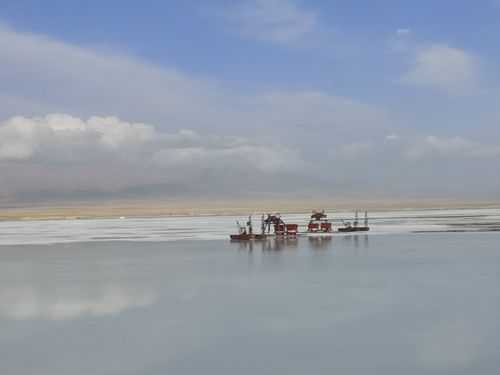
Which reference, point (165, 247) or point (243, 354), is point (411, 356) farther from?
point (165, 247)

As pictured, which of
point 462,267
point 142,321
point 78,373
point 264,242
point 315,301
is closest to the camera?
point 78,373

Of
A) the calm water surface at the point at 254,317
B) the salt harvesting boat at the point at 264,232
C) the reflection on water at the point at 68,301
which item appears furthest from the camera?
the salt harvesting boat at the point at 264,232

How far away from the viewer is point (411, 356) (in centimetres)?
752

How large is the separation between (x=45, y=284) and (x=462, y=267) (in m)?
9.22

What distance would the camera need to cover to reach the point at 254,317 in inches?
388

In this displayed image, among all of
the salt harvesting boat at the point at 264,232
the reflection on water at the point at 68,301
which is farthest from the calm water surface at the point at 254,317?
the salt harvesting boat at the point at 264,232

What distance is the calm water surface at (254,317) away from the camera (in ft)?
24.3

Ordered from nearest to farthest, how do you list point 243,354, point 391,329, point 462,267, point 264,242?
point 243,354, point 391,329, point 462,267, point 264,242

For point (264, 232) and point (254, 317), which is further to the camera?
point (264, 232)

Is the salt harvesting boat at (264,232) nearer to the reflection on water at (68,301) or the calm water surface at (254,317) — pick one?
the calm water surface at (254,317)

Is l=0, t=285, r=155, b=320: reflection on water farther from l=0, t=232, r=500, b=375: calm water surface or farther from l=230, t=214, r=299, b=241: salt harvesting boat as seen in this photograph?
l=230, t=214, r=299, b=241: salt harvesting boat

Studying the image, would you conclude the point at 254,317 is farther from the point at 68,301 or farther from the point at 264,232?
the point at 264,232

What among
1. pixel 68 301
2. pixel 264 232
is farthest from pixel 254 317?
pixel 264 232

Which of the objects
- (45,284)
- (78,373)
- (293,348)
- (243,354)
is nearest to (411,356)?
(293,348)
